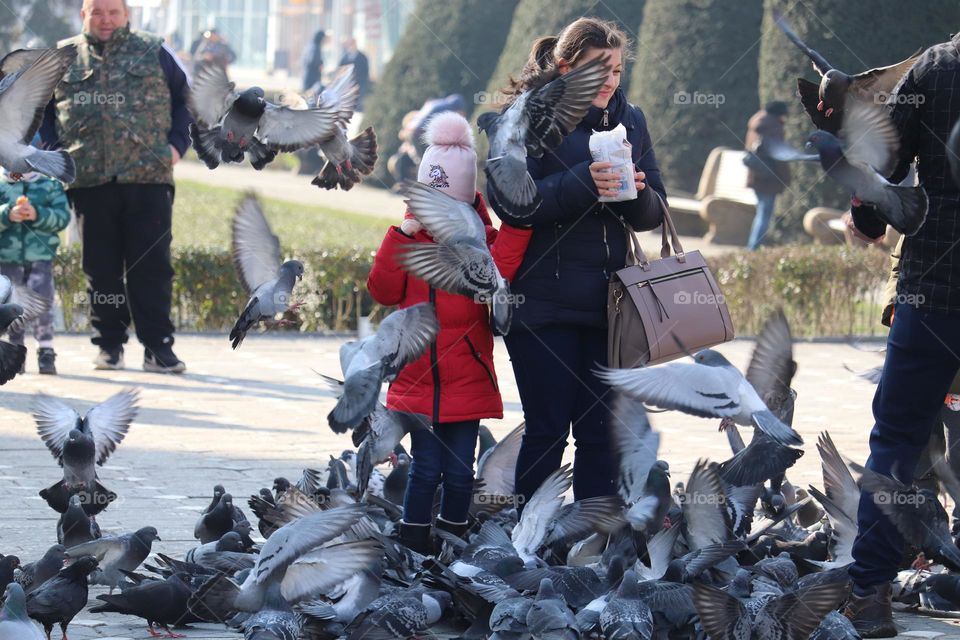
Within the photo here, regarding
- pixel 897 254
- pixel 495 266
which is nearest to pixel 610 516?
pixel 495 266

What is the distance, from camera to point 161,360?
9.03 meters

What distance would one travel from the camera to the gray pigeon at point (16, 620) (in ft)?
12.0

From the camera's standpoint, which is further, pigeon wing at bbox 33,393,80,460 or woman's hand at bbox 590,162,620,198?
pigeon wing at bbox 33,393,80,460

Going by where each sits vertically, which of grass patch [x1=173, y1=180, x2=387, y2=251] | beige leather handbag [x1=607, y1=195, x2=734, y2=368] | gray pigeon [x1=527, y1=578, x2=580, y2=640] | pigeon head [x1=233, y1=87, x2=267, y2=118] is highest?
pigeon head [x1=233, y1=87, x2=267, y2=118]

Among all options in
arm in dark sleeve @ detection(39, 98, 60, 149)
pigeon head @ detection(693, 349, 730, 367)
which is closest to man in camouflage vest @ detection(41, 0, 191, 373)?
arm in dark sleeve @ detection(39, 98, 60, 149)

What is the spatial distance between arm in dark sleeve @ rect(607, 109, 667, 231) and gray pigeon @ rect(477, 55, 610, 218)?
1.08ft

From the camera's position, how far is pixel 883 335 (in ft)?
38.6

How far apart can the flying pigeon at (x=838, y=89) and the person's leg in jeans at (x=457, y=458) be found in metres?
1.45

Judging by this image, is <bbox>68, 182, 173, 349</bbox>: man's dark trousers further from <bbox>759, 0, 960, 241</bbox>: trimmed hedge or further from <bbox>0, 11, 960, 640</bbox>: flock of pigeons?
<bbox>759, 0, 960, 241</bbox>: trimmed hedge

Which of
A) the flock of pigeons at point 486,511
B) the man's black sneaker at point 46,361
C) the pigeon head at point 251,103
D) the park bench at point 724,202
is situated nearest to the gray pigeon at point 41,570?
the flock of pigeons at point 486,511

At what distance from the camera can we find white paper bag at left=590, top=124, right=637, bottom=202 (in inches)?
176

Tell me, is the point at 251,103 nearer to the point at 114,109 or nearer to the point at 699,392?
the point at 699,392

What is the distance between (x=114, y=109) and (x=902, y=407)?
17.9 ft

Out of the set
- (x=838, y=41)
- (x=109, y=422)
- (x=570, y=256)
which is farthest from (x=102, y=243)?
(x=838, y=41)
